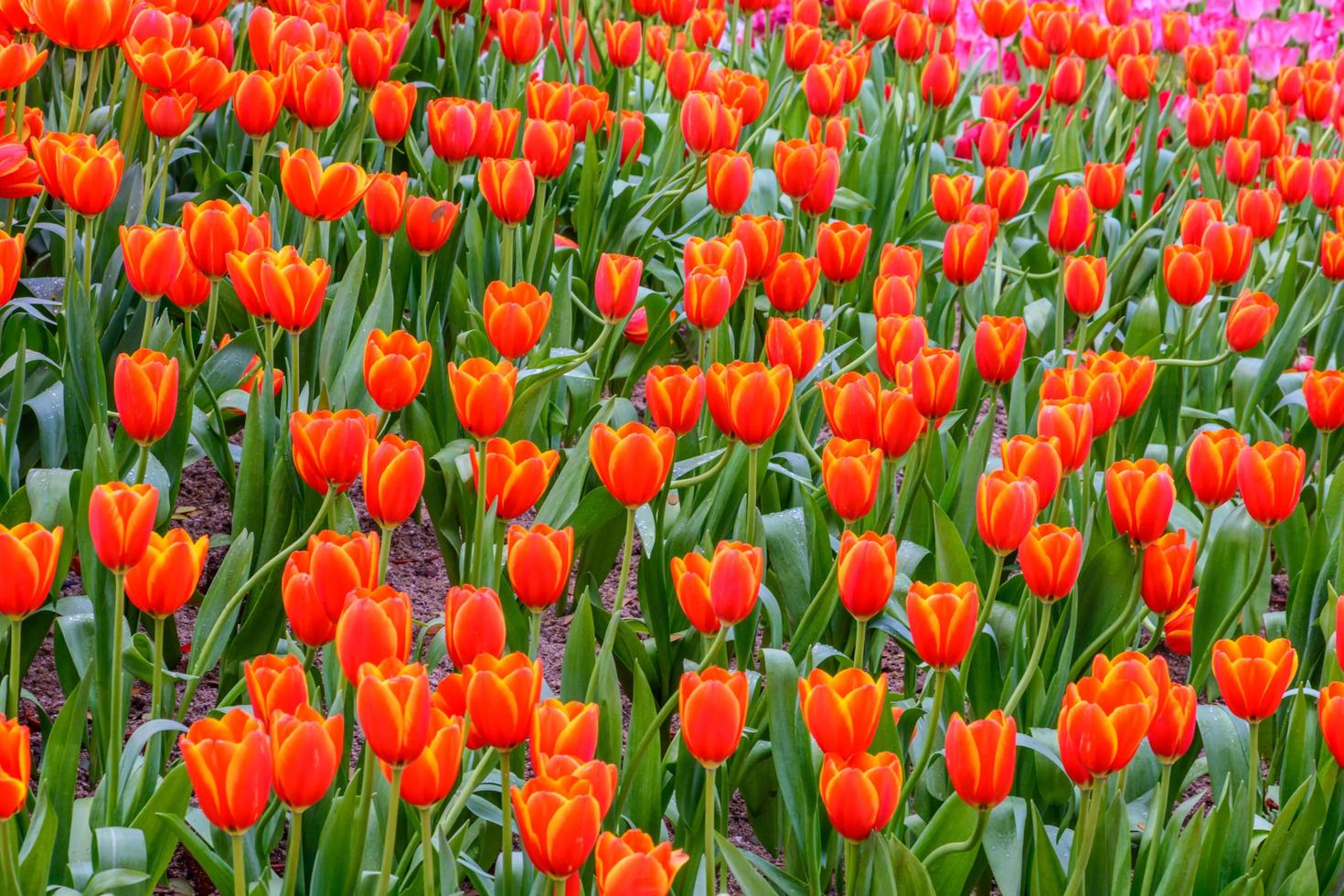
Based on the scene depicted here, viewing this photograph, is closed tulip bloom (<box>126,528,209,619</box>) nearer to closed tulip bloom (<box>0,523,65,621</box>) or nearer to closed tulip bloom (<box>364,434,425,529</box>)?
closed tulip bloom (<box>0,523,65,621</box>)

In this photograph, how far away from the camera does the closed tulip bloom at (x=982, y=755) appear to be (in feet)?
3.83

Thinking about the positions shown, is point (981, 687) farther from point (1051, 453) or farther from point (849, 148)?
point (849, 148)

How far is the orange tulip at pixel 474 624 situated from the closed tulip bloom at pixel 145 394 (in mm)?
520

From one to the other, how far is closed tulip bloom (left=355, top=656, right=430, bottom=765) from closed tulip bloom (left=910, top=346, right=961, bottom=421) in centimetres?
82

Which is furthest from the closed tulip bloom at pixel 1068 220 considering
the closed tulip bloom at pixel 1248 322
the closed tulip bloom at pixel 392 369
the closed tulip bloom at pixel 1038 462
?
the closed tulip bloom at pixel 392 369

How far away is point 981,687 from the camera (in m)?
1.79

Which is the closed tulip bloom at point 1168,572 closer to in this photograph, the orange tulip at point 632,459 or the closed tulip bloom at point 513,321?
the orange tulip at point 632,459

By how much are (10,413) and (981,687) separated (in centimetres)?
119

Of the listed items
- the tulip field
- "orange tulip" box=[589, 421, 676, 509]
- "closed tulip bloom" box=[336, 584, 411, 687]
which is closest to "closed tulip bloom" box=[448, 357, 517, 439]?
the tulip field

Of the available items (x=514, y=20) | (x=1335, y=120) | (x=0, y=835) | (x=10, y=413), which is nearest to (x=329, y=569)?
(x=0, y=835)

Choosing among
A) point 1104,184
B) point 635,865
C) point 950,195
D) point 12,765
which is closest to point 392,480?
point 12,765

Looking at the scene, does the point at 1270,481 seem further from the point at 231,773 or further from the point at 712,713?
the point at 231,773

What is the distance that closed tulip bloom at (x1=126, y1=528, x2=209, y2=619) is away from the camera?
49.9 inches

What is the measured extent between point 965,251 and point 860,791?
1.25 meters
